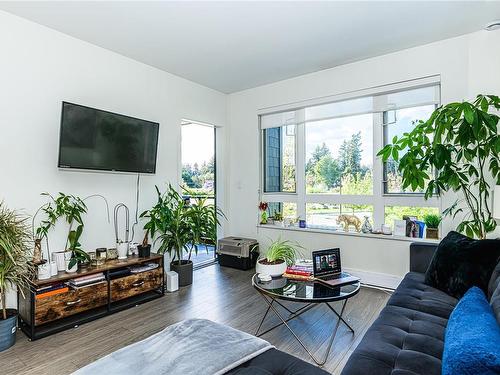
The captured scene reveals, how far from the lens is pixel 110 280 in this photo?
113 inches

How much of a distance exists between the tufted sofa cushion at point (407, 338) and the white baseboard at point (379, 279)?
1.43 meters

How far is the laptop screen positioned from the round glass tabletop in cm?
13

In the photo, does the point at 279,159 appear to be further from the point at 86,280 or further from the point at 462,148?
the point at 86,280

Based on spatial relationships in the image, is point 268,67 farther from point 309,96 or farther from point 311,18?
point 311,18

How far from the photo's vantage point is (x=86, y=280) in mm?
2715

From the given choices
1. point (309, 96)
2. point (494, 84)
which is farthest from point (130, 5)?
point (494, 84)

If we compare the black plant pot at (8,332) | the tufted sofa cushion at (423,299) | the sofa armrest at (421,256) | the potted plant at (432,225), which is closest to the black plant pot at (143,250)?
the black plant pot at (8,332)

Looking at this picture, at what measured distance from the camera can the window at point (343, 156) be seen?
11.5 ft

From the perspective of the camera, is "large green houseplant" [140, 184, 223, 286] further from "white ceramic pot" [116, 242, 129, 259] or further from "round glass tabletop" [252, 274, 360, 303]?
"round glass tabletop" [252, 274, 360, 303]

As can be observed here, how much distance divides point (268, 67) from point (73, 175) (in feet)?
8.64

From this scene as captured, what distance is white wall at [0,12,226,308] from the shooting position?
104 inches

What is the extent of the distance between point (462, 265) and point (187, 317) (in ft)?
7.50

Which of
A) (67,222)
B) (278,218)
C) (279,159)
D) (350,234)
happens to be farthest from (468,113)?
(67,222)

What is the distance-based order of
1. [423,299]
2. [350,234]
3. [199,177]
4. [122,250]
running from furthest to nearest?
[199,177]
[350,234]
[122,250]
[423,299]
